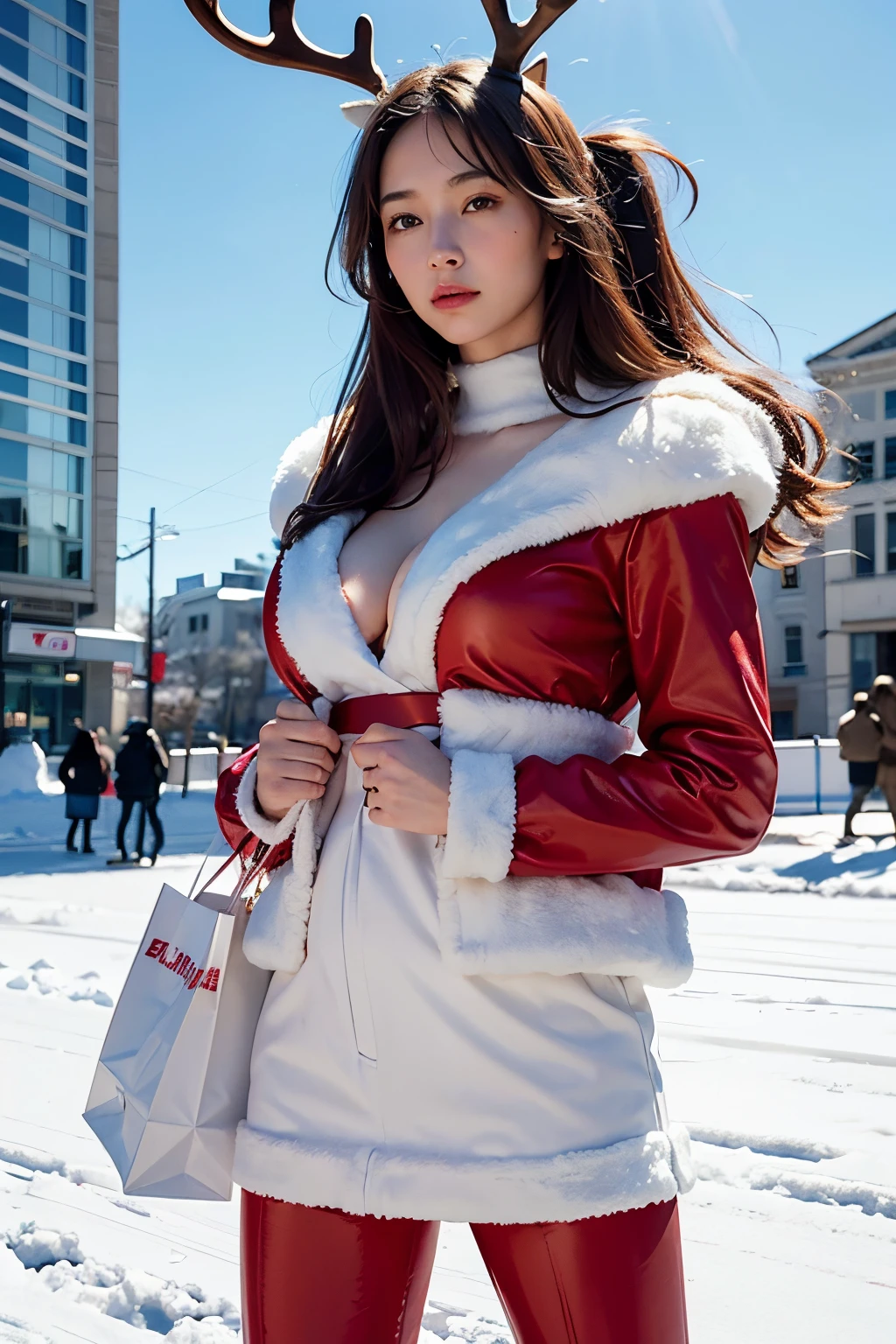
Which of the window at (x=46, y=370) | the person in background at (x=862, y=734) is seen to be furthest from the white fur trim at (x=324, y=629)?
the window at (x=46, y=370)

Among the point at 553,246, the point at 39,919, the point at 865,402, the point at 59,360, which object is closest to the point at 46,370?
the point at 59,360

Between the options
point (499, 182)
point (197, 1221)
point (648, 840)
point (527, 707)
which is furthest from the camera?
point (197, 1221)

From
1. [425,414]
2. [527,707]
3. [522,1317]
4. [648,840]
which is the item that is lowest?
[522,1317]

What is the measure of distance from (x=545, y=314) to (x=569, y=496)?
329 mm

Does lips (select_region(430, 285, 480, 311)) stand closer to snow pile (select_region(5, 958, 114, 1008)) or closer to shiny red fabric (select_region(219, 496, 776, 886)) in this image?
shiny red fabric (select_region(219, 496, 776, 886))

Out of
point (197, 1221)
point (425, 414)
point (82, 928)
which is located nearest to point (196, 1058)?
point (425, 414)

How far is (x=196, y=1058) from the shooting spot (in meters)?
1.44

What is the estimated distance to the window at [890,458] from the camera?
31.7 meters

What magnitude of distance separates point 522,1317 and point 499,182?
127cm

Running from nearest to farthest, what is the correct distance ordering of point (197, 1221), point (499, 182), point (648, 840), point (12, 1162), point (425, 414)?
point (648, 840) → point (499, 182) → point (425, 414) → point (197, 1221) → point (12, 1162)

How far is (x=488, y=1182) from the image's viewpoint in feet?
4.05

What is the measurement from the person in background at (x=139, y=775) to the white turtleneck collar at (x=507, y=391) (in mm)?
11244

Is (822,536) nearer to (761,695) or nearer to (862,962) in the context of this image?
(761,695)

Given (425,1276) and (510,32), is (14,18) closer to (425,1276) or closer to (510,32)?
(510,32)
